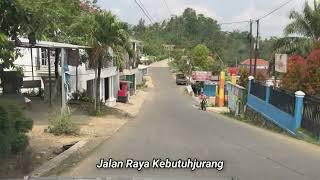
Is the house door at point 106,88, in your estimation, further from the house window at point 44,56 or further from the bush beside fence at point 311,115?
the bush beside fence at point 311,115

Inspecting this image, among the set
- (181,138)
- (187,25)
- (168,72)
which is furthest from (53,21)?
(187,25)

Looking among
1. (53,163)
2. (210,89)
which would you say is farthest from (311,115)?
(210,89)

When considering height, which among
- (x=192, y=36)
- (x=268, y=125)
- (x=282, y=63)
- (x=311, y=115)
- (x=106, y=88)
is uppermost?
(x=192, y=36)

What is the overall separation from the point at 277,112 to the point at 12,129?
15079mm

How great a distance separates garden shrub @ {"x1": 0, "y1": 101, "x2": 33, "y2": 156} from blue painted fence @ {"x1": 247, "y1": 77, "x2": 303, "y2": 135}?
11313 mm

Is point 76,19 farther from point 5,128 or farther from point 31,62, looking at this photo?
point 5,128

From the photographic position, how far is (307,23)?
109 feet

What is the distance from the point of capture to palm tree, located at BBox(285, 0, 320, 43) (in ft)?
106

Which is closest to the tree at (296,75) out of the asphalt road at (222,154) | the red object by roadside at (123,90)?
the asphalt road at (222,154)

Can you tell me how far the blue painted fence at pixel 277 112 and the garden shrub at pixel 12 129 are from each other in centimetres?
1131

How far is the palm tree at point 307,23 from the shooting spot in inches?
1277

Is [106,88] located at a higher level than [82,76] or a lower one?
lower

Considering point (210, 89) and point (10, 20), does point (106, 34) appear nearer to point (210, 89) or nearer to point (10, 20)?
point (10, 20)

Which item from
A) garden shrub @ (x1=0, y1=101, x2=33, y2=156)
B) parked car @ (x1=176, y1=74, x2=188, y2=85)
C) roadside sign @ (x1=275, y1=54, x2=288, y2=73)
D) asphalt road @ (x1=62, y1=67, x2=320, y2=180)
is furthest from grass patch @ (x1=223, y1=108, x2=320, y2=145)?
parked car @ (x1=176, y1=74, x2=188, y2=85)
